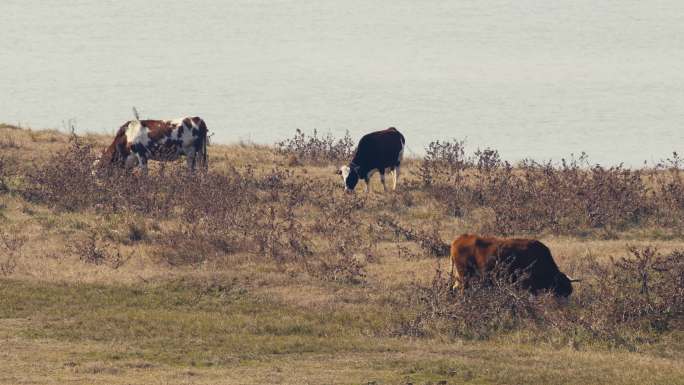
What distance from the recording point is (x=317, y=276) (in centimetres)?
2356

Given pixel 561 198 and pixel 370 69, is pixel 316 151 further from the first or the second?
pixel 370 69

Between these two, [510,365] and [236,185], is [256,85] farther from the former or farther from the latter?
[510,365]

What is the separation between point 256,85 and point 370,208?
51.5 m

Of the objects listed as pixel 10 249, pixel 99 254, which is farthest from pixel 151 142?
pixel 99 254

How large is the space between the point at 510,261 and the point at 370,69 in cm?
6430

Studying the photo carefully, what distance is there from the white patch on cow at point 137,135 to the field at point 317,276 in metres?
1.08

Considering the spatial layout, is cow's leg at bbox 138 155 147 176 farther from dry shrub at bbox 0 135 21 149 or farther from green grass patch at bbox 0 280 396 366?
green grass patch at bbox 0 280 396 366

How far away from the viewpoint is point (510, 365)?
17.8 meters

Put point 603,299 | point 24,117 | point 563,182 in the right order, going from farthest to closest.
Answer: point 24,117
point 563,182
point 603,299

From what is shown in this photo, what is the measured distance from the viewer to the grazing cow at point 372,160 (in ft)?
108

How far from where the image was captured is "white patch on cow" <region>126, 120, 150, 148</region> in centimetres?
3334

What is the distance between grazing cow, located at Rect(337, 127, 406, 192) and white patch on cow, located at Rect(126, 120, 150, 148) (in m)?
5.13

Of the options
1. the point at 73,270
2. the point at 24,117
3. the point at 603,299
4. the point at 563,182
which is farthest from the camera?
the point at 24,117

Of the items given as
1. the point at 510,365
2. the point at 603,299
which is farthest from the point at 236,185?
the point at 510,365
